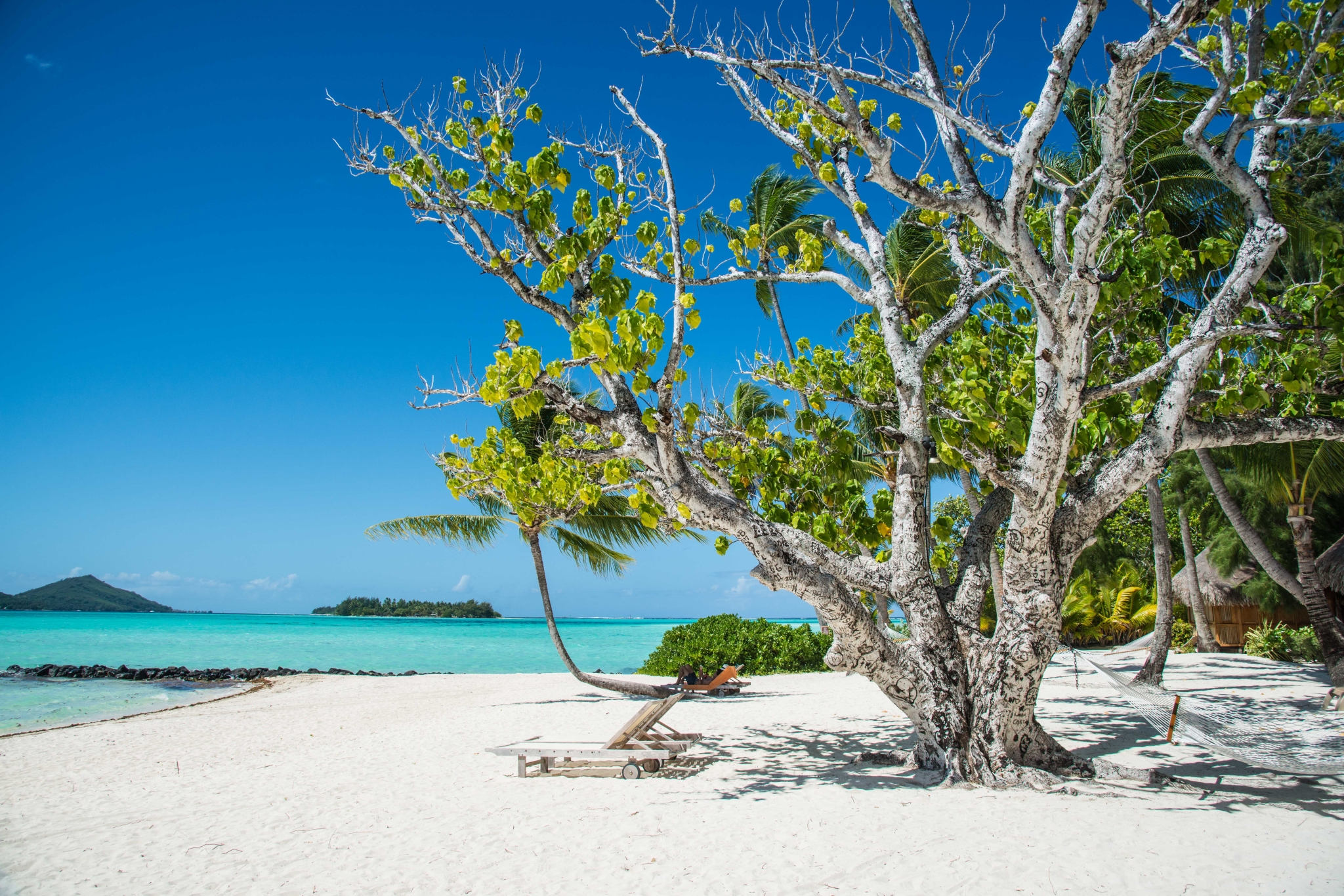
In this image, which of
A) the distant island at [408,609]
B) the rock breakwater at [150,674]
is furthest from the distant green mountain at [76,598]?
the rock breakwater at [150,674]

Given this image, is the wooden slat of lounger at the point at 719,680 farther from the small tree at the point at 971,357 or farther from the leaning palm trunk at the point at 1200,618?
the leaning palm trunk at the point at 1200,618

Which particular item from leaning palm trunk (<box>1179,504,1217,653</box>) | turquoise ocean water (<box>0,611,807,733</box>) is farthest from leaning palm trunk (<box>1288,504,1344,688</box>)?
turquoise ocean water (<box>0,611,807,733</box>)

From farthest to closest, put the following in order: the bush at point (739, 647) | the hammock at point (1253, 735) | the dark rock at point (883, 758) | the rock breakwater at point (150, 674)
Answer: the rock breakwater at point (150, 674) < the bush at point (739, 647) < the dark rock at point (883, 758) < the hammock at point (1253, 735)

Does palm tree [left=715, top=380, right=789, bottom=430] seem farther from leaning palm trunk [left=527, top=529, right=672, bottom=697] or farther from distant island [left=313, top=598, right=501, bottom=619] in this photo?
distant island [left=313, top=598, right=501, bottom=619]

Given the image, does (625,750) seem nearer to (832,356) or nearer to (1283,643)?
(832,356)

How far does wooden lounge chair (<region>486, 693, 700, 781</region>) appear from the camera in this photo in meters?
7.19

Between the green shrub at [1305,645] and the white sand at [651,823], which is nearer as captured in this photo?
the white sand at [651,823]

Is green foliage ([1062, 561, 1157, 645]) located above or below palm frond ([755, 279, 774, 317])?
below

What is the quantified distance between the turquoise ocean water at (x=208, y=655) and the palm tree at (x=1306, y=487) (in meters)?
14.0

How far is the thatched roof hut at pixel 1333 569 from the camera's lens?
12242 millimetres

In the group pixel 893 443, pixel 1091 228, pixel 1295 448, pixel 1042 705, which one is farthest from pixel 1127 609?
pixel 1091 228

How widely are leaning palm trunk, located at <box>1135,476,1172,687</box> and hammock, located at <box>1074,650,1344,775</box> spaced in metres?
2.71

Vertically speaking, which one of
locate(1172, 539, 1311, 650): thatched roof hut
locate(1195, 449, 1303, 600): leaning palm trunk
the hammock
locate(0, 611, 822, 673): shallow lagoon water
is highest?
locate(1195, 449, 1303, 600): leaning palm trunk

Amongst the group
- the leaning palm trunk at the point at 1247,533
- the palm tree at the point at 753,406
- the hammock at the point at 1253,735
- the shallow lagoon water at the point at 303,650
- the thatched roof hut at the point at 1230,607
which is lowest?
the shallow lagoon water at the point at 303,650
